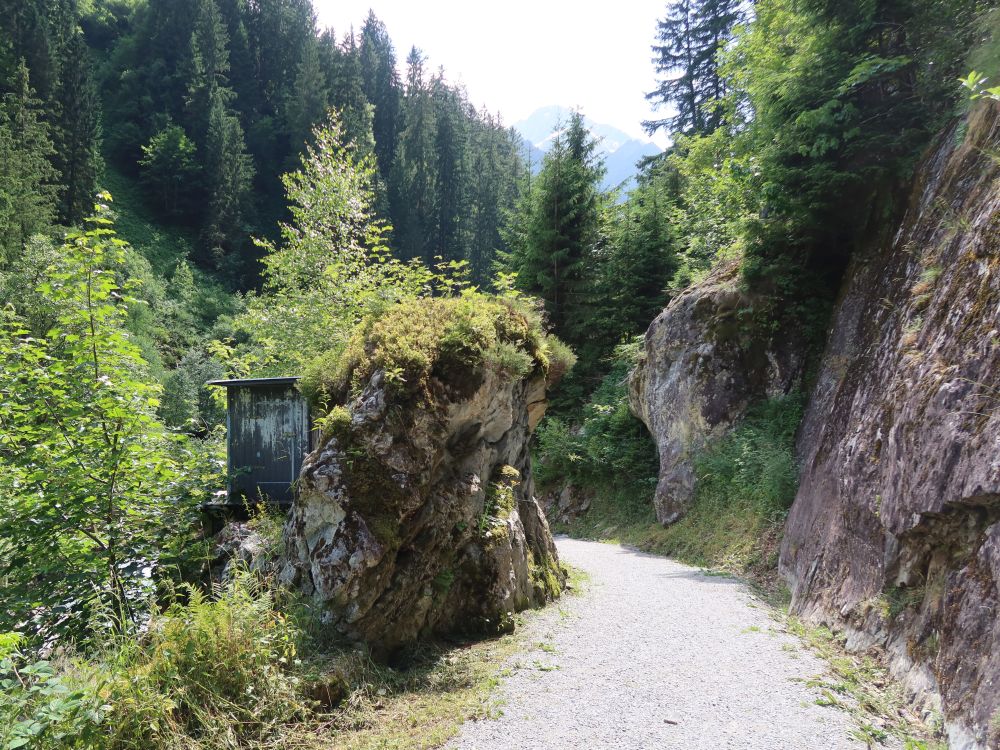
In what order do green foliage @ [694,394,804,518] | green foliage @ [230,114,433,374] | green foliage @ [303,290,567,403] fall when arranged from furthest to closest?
green foliage @ [230,114,433,374] < green foliage @ [694,394,804,518] < green foliage @ [303,290,567,403]

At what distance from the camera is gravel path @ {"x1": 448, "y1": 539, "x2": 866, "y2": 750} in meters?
3.88

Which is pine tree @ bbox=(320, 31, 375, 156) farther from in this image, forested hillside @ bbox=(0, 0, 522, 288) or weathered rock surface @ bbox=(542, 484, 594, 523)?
weathered rock surface @ bbox=(542, 484, 594, 523)

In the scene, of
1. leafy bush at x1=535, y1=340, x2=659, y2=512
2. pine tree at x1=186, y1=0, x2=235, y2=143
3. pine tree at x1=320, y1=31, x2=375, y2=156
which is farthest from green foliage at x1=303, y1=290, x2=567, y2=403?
pine tree at x1=186, y1=0, x2=235, y2=143

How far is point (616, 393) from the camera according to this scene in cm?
1816

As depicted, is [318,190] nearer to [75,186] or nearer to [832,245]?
[832,245]

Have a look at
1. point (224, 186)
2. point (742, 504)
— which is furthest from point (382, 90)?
point (742, 504)

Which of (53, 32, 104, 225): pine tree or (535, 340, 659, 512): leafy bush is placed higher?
(53, 32, 104, 225): pine tree

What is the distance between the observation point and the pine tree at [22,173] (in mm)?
26812

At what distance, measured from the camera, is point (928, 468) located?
4.58 m

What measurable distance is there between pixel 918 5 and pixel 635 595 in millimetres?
9027

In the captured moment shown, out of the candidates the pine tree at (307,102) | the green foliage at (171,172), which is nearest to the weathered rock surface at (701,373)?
the pine tree at (307,102)

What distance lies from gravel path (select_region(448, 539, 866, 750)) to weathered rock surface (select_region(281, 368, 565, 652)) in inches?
34.7

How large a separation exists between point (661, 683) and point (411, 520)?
8.45ft

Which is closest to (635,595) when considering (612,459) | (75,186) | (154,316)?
(612,459)
